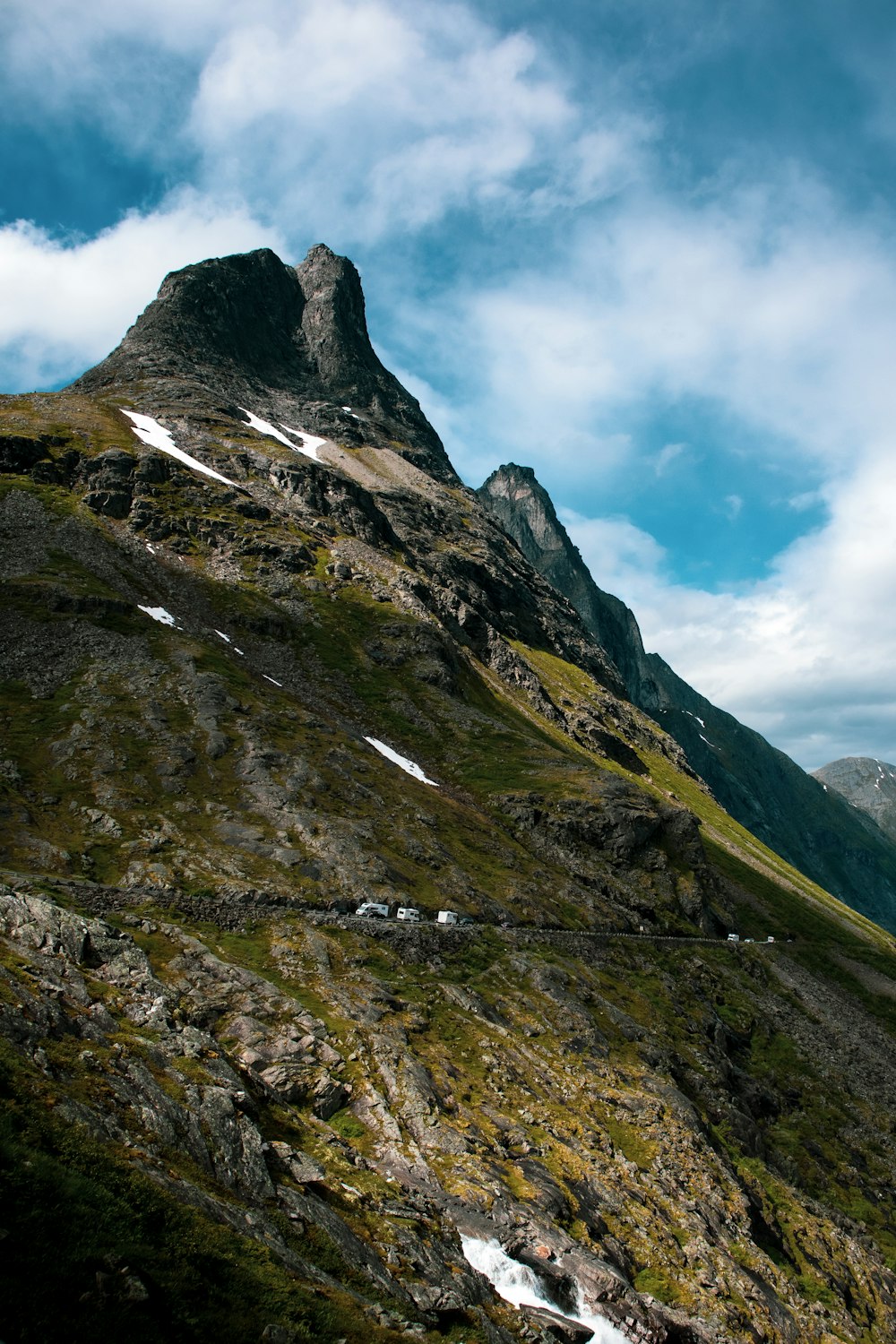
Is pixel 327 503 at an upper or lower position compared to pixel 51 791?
upper

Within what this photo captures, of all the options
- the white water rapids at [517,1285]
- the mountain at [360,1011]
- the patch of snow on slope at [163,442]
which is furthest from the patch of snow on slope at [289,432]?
the white water rapids at [517,1285]

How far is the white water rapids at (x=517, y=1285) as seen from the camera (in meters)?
21.4

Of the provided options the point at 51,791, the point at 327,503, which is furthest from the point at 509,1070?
the point at 327,503

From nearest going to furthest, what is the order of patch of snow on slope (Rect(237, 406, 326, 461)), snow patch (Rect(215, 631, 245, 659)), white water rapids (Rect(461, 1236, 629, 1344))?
white water rapids (Rect(461, 1236, 629, 1344))
snow patch (Rect(215, 631, 245, 659))
patch of snow on slope (Rect(237, 406, 326, 461))

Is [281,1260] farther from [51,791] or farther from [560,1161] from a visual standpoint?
[51,791]

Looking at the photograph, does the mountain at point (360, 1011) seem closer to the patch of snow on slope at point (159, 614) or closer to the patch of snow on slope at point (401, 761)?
the patch of snow on slope at point (401, 761)

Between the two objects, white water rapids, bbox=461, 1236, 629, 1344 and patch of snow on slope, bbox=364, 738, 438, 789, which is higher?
patch of snow on slope, bbox=364, 738, 438, 789

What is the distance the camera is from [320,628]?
108m

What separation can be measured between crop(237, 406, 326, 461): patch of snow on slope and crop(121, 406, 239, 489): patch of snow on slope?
29160 millimetres

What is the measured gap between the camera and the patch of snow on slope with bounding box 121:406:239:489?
138375 mm

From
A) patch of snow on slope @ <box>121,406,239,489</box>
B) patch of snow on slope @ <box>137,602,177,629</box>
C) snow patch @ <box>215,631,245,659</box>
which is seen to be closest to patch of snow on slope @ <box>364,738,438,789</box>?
snow patch @ <box>215,631,245,659</box>

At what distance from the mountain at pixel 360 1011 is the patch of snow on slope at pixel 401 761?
0.74 meters

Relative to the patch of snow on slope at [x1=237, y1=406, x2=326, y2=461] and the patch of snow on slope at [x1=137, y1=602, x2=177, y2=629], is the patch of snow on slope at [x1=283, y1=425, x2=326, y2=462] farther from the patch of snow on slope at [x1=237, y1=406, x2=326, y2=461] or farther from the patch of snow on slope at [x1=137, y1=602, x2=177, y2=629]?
the patch of snow on slope at [x1=137, y1=602, x2=177, y2=629]

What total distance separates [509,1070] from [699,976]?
36.2 m
